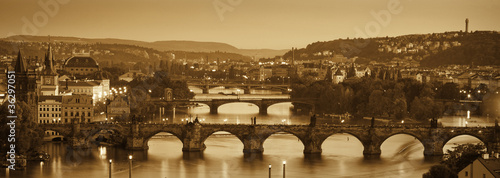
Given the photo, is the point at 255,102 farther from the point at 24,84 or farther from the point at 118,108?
the point at 24,84

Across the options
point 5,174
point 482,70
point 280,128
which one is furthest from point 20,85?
point 482,70

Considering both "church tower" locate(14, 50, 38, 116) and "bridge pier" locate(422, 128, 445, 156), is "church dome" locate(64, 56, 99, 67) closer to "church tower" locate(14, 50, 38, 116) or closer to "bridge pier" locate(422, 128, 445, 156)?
"church tower" locate(14, 50, 38, 116)

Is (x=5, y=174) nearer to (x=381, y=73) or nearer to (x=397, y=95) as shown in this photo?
(x=397, y=95)

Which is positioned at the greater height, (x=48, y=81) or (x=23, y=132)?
(x=48, y=81)

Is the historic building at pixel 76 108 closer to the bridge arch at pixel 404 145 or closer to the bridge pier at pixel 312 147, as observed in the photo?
the bridge pier at pixel 312 147

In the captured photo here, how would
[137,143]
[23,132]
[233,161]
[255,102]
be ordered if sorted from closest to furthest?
1. [23,132]
2. [233,161]
3. [137,143]
4. [255,102]

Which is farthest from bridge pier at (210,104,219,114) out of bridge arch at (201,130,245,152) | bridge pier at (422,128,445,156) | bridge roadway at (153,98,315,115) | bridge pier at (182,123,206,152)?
bridge pier at (422,128,445,156)

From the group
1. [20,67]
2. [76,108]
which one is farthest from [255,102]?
[20,67]

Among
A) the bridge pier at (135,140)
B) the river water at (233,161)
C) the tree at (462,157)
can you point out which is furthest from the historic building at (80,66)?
the tree at (462,157)
